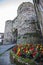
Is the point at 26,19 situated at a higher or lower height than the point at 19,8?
lower

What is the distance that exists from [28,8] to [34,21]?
1502mm

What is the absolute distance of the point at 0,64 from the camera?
8578mm

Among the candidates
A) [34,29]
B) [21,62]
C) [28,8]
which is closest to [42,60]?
[21,62]

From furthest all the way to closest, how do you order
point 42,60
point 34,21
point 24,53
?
point 34,21, point 24,53, point 42,60

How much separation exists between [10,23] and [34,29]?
8732 mm

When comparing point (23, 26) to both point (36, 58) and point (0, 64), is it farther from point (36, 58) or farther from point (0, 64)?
point (36, 58)

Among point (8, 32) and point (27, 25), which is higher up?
point (27, 25)

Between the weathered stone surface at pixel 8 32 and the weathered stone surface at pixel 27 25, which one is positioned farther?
the weathered stone surface at pixel 8 32

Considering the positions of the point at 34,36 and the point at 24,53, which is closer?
the point at 24,53

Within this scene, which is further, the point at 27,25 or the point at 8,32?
the point at 8,32

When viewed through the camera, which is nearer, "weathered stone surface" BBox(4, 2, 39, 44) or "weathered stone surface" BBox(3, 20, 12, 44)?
"weathered stone surface" BBox(4, 2, 39, 44)

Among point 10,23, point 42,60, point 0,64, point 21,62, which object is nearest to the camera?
point 42,60

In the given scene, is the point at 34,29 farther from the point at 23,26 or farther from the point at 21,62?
the point at 21,62

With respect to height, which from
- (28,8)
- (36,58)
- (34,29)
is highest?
(28,8)
